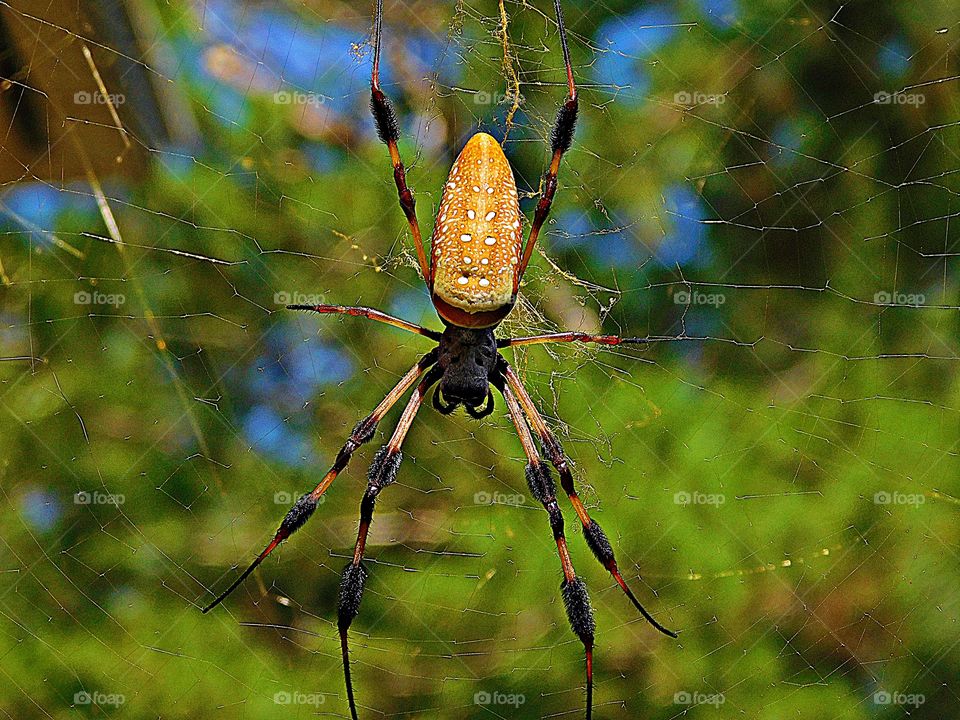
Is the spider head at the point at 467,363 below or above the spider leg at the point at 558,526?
above

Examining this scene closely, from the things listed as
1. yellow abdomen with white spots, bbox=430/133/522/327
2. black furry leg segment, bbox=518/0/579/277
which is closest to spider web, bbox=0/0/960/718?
black furry leg segment, bbox=518/0/579/277

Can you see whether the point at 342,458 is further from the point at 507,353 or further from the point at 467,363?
the point at 507,353

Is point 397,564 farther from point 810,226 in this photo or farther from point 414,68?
point 810,226

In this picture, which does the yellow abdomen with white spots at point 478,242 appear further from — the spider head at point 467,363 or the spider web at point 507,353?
the spider web at point 507,353

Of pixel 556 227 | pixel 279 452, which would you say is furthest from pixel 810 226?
pixel 279 452

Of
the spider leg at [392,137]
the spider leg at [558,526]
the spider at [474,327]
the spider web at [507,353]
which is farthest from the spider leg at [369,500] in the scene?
the spider web at [507,353]

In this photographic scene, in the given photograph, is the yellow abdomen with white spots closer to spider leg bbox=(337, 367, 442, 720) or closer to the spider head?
the spider head

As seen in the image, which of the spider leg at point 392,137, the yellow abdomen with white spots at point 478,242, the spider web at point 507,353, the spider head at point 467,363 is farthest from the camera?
the spider web at point 507,353

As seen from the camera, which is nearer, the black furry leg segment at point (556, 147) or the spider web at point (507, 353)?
the black furry leg segment at point (556, 147)
